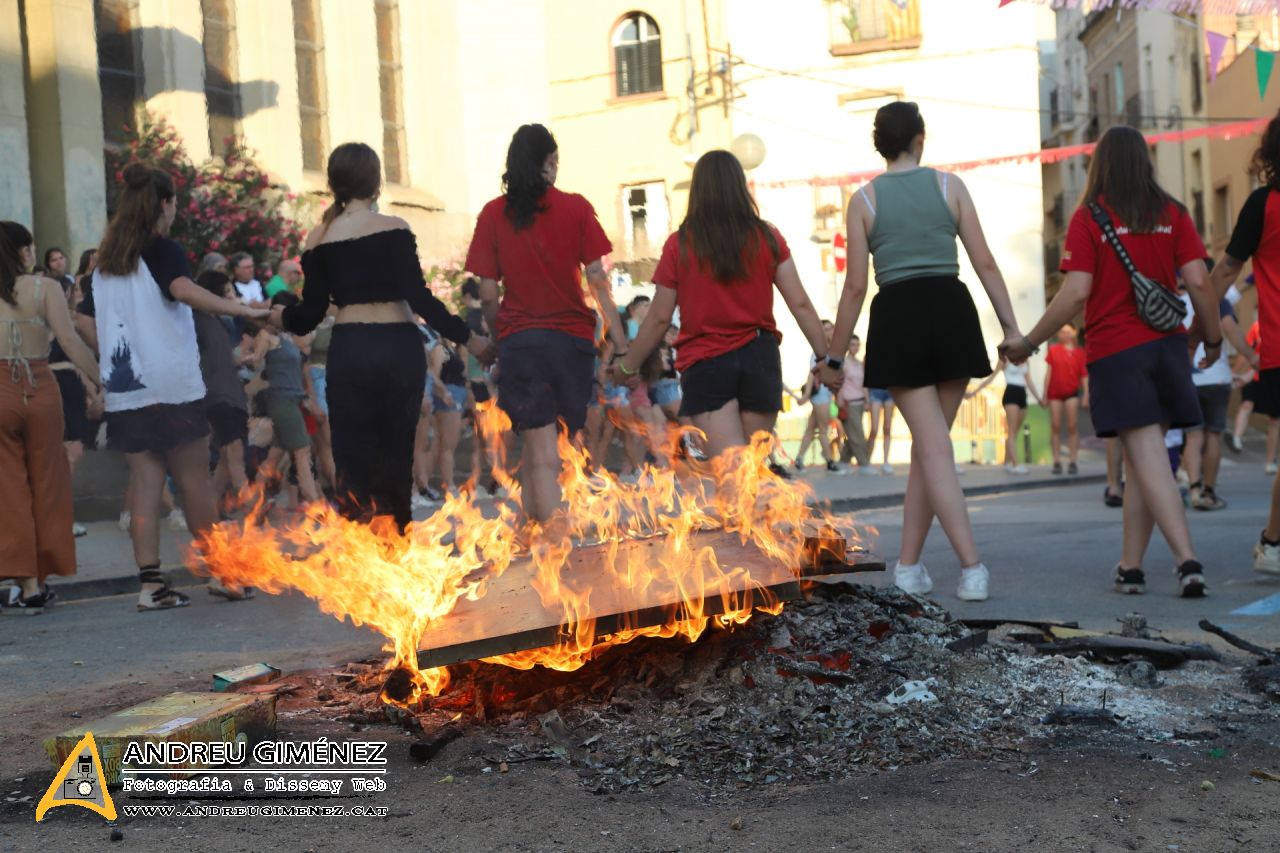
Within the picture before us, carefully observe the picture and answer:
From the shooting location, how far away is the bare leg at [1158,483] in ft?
22.6

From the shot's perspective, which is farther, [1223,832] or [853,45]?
[853,45]

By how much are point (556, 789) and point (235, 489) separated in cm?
790

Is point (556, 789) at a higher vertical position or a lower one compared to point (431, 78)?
lower

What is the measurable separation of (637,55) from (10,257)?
26.7 metres

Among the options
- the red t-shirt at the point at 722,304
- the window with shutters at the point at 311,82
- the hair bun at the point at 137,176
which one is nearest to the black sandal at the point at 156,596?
the hair bun at the point at 137,176

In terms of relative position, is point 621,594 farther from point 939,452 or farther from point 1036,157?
point 1036,157

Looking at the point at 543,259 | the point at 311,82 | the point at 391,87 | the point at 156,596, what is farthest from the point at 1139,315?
the point at 391,87

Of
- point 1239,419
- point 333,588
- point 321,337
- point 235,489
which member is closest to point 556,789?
point 333,588

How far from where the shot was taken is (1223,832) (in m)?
3.42

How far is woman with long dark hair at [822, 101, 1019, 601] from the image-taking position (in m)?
6.74

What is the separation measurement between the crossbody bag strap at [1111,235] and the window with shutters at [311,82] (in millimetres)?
17170

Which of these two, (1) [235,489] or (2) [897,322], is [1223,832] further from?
(1) [235,489]

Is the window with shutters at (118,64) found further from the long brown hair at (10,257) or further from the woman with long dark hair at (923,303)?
the woman with long dark hair at (923,303)

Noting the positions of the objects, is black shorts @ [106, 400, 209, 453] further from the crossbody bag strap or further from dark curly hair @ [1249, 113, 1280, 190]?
dark curly hair @ [1249, 113, 1280, 190]
